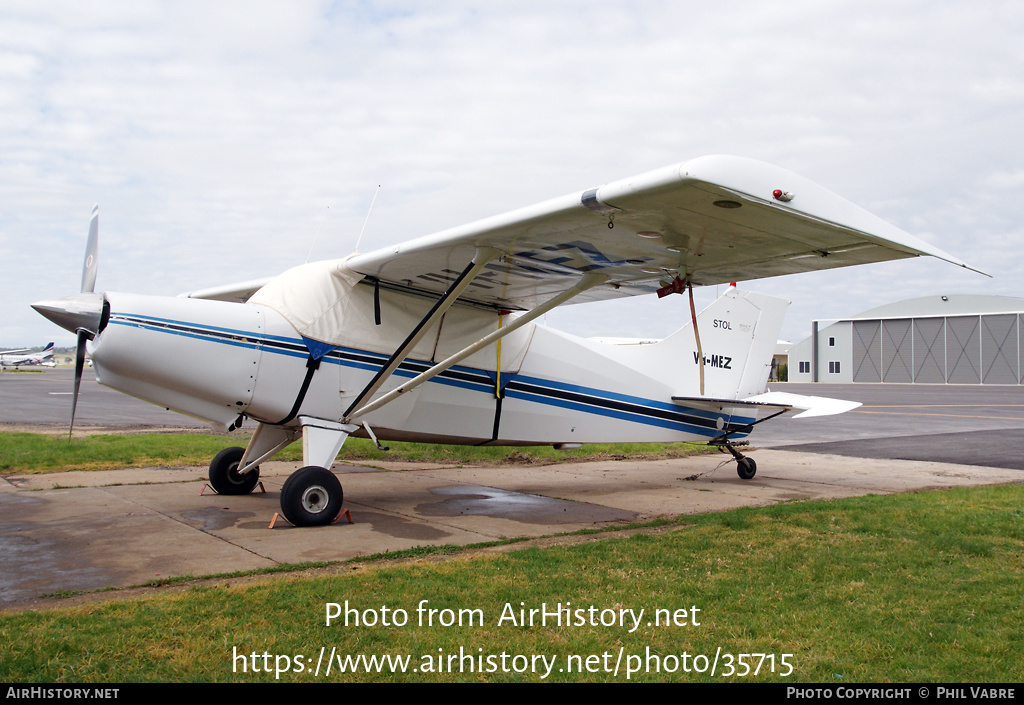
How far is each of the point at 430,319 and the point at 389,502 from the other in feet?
9.12

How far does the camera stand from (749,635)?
12.5 ft

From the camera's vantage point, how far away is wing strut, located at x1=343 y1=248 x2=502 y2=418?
20.8 ft

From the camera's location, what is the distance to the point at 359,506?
26.7 feet

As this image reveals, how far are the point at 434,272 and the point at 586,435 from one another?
11.1 feet

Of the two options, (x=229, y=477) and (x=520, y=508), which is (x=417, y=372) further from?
(x=229, y=477)

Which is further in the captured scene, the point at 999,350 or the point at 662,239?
the point at 999,350

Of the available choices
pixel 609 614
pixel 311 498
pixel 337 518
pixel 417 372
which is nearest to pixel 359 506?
pixel 337 518

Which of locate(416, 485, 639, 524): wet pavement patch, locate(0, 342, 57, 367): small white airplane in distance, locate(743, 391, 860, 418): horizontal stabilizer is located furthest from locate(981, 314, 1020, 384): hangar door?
locate(0, 342, 57, 367): small white airplane in distance

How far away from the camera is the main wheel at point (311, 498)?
22.0 ft

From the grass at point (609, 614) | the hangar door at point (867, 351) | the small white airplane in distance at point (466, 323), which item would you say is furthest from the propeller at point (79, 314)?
the hangar door at point (867, 351)

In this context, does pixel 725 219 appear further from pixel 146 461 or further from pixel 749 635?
pixel 146 461

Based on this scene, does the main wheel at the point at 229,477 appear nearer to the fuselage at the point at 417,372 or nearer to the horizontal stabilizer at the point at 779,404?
the fuselage at the point at 417,372

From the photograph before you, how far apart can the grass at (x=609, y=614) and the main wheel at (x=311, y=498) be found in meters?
1.78

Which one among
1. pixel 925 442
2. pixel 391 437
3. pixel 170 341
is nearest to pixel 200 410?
pixel 170 341
